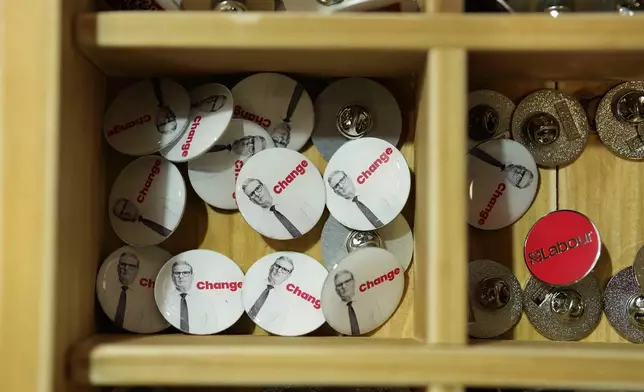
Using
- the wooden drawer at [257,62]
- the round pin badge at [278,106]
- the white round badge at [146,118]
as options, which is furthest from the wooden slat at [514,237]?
the white round badge at [146,118]

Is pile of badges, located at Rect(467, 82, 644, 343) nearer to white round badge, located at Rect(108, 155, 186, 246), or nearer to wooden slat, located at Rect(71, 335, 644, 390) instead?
wooden slat, located at Rect(71, 335, 644, 390)

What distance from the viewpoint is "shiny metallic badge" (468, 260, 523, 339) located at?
91cm

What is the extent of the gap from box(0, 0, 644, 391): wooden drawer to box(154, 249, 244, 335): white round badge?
0.06 m

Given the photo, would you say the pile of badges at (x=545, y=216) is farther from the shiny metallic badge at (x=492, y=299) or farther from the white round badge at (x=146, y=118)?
the white round badge at (x=146, y=118)

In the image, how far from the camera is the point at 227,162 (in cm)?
92

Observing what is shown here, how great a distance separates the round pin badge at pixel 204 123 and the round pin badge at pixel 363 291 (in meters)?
0.22

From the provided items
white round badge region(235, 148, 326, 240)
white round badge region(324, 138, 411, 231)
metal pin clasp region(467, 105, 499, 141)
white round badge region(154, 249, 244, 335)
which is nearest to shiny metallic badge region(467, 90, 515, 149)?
metal pin clasp region(467, 105, 499, 141)

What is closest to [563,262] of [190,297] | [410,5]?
[410,5]

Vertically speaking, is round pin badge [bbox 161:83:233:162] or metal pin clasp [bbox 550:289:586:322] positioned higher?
round pin badge [bbox 161:83:233:162]

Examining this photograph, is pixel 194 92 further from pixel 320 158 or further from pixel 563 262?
pixel 563 262

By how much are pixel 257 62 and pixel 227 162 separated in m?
A: 0.14

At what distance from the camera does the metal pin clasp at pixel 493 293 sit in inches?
35.9

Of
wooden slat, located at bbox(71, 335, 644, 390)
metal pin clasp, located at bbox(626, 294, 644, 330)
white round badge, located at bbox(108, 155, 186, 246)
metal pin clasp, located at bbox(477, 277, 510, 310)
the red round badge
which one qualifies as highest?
white round badge, located at bbox(108, 155, 186, 246)

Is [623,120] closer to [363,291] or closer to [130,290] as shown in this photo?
[363,291]
